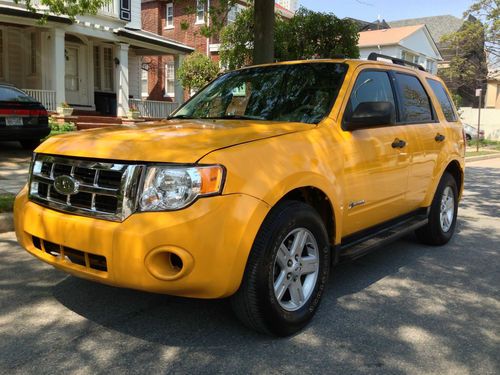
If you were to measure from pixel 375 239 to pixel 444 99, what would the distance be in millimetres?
2485

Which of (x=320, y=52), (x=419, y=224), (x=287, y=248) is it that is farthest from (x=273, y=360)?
(x=320, y=52)

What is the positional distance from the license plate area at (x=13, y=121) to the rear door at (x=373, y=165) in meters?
8.37

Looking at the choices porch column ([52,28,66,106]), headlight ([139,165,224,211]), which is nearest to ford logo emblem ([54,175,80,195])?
headlight ([139,165,224,211])

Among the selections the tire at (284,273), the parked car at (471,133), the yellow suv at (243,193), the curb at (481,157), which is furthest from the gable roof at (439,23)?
the tire at (284,273)

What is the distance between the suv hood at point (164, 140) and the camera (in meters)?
2.91

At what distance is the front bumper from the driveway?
4976 mm

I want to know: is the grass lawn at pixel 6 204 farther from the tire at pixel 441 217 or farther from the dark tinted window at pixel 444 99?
the dark tinted window at pixel 444 99

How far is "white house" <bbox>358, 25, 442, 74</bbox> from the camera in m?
35.8

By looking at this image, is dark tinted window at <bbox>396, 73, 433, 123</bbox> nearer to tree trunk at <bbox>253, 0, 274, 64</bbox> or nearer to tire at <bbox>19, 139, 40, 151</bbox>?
tree trunk at <bbox>253, 0, 274, 64</bbox>

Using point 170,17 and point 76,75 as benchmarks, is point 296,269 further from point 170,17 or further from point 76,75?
point 170,17

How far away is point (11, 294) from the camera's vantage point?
3896 millimetres

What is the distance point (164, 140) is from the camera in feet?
10.1

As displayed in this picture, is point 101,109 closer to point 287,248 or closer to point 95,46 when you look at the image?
point 95,46

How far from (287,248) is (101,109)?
18.1 metres
